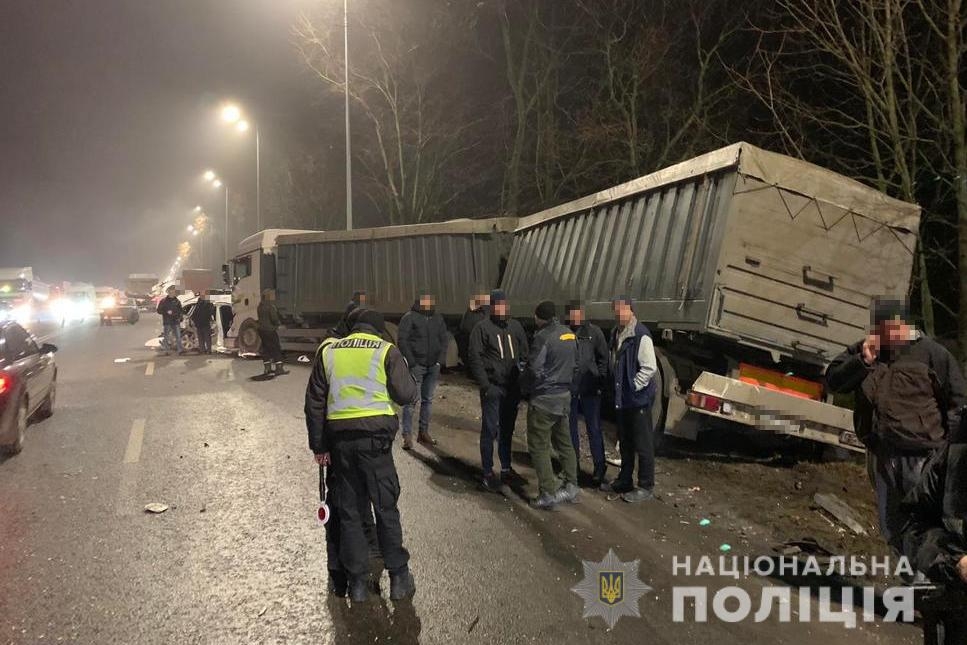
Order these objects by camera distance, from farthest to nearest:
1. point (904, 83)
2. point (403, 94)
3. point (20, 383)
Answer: point (403, 94), point (904, 83), point (20, 383)

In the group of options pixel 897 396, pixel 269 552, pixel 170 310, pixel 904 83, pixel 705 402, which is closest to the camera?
pixel 897 396

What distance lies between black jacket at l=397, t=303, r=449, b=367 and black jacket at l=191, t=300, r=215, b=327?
10346 mm

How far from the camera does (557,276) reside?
10.3 m

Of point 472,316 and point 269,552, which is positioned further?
point 472,316

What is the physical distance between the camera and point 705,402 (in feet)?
20.6

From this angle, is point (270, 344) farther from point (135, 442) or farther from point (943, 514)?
point (943, 514)

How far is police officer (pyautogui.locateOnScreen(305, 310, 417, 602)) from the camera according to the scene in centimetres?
363

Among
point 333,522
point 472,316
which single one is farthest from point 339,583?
point 472,316

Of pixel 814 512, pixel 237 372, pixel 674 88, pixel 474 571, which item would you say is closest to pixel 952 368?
pixel 814 512

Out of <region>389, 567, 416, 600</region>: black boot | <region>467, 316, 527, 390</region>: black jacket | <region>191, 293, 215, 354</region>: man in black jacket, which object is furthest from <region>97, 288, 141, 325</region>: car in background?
<region>389, 567, 416, 600</region>: black boot

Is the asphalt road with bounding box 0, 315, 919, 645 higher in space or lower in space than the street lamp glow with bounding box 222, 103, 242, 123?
lower

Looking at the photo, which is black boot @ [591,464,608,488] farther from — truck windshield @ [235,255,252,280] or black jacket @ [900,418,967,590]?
truck windshield @ [235,255,252,280]

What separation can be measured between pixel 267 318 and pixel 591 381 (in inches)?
301

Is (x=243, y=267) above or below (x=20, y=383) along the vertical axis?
above
